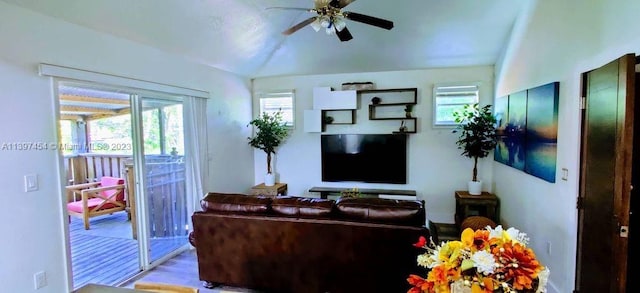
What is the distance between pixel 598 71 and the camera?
2084mm

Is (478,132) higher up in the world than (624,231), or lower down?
higher up

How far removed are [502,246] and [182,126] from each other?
3.88 metres

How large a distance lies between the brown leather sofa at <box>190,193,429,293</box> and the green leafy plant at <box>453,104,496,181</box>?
252cm

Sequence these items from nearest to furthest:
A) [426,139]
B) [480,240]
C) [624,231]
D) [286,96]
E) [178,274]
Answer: [480,240], [624,231], [178,274], [426,139], [286,96]

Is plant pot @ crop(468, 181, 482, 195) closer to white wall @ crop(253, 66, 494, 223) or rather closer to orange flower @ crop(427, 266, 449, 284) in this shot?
white wall @ crop(253, 66, 494, 223)

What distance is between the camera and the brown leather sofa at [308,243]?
232 centimetres

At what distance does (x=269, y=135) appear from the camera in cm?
535

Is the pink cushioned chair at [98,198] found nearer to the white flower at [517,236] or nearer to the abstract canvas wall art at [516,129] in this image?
the white flower at [517,236]

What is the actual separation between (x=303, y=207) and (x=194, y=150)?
7.20ft

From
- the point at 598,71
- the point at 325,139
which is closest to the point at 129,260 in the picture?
the point at 325,139

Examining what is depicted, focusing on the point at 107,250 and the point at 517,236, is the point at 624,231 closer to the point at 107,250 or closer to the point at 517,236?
the point at 517,236

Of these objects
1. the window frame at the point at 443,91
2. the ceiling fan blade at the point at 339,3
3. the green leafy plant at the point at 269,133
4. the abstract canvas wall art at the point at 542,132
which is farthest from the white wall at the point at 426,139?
the ceiling fan blade at the point at 339,3

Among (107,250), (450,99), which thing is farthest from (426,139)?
(107,250)

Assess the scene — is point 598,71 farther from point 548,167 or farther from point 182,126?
point 182,126
